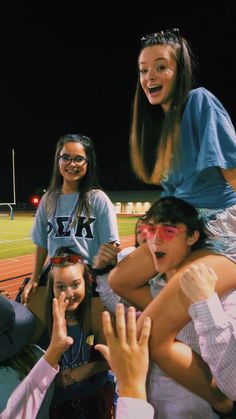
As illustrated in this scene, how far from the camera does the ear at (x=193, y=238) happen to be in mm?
1763

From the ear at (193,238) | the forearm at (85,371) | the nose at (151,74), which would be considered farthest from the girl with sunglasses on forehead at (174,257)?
the forearm at (85,371)

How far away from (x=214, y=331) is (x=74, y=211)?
1739mm

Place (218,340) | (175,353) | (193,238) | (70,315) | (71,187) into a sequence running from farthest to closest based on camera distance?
(71,187)
(70,315)
(193,238)
(175,353)
(218,340)

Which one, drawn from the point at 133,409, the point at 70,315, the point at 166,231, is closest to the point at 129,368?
the point at 133,409

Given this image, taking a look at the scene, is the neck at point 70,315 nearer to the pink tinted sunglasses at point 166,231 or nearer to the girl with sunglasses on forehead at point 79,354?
the girl with sunglasses on forehead at point 79,354

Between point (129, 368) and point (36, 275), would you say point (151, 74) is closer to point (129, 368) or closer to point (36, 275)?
point (129, 368)

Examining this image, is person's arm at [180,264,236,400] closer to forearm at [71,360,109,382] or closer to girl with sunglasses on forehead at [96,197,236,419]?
girl with sunglasses on forehead at [96,197,236,419]

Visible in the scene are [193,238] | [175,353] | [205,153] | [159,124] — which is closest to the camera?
[175,353]

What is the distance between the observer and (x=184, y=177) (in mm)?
1865

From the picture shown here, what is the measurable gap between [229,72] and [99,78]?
12.2 meters

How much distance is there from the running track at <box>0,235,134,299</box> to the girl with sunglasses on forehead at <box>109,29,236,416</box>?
468 centimetres

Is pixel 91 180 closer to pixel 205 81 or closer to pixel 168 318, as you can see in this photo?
pixel 168 318

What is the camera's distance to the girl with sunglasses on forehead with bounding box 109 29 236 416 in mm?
1520

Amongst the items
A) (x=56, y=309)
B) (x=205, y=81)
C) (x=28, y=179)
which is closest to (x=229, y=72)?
(x=205, y=81)
